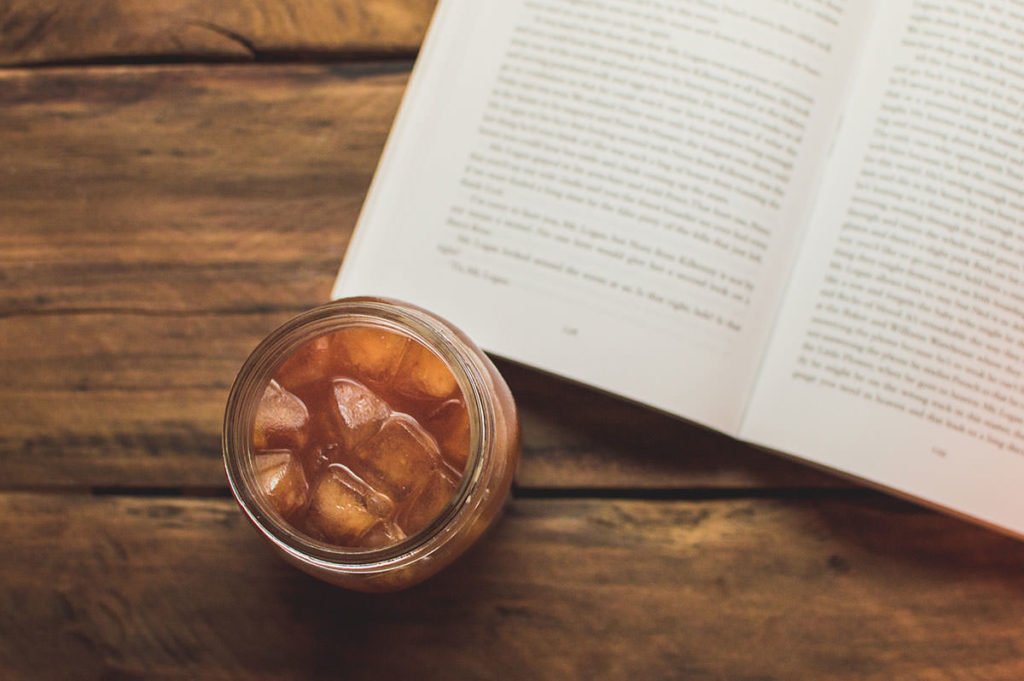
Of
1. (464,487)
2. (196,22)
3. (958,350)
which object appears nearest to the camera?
(464,487)

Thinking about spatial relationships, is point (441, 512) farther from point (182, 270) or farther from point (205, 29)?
point (205, 29)

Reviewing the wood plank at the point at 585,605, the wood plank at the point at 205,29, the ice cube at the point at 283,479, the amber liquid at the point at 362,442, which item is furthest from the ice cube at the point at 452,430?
the wood plank at the point at 205,29

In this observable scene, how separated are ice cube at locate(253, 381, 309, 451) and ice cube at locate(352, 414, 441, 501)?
0.15ft

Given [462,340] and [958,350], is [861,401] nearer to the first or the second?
[958,350]

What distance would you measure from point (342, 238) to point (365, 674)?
431 millimetres

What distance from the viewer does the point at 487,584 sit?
2.78 feet

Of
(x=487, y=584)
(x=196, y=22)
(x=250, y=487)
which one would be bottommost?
(x=487, y=584)

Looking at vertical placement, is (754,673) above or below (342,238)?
below

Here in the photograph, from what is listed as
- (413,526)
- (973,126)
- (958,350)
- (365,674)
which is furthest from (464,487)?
(973,126)

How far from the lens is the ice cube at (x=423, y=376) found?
674 millimetres

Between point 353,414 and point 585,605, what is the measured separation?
0.33 meters

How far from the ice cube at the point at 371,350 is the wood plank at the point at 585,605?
0.85ft

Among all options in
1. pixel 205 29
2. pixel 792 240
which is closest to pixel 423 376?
pixel 792 240

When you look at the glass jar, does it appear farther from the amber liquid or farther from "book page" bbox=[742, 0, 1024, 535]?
Result: "book page" bbox=[742, 0, 1024, 535]
